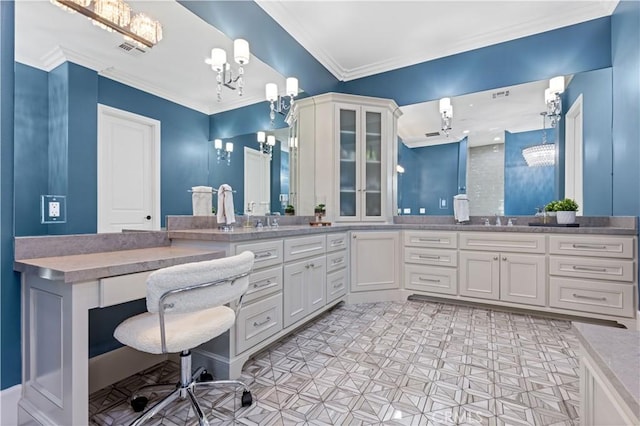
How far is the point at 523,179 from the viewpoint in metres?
3.16

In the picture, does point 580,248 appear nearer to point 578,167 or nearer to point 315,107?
point 578,167

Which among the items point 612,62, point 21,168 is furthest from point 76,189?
point 612,62

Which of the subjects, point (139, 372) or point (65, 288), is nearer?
point (65, 288)

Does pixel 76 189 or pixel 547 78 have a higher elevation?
pixel 547 78

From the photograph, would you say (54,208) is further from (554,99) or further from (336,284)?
(554,99)

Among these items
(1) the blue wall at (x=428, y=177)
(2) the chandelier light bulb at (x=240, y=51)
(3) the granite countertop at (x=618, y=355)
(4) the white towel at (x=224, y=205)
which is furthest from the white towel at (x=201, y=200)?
(1) the blue wall at (x=428, y=177)

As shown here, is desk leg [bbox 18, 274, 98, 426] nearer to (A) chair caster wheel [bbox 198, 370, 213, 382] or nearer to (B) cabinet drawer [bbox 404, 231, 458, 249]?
(A) chair caster wheel [bbox 198, 370, 213, 382]

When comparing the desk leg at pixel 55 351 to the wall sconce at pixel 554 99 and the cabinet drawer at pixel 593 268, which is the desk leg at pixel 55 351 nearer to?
the cabinet drawer at pixel 593 268

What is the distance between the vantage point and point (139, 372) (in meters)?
1.79

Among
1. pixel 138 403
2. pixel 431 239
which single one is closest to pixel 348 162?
pixel 431 239

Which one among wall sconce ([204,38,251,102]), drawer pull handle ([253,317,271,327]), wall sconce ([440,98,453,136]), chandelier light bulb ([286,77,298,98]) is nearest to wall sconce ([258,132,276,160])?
wall sconce ([204,38,251,102])

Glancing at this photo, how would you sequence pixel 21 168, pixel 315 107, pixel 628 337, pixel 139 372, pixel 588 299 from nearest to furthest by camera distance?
pixel 628 337 < pixel 21 168 < pixel 139 372 < pixel 588 299 < pixel 315 107

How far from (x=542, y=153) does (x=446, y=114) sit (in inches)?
42.5

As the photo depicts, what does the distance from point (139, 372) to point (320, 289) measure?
1.40 m
